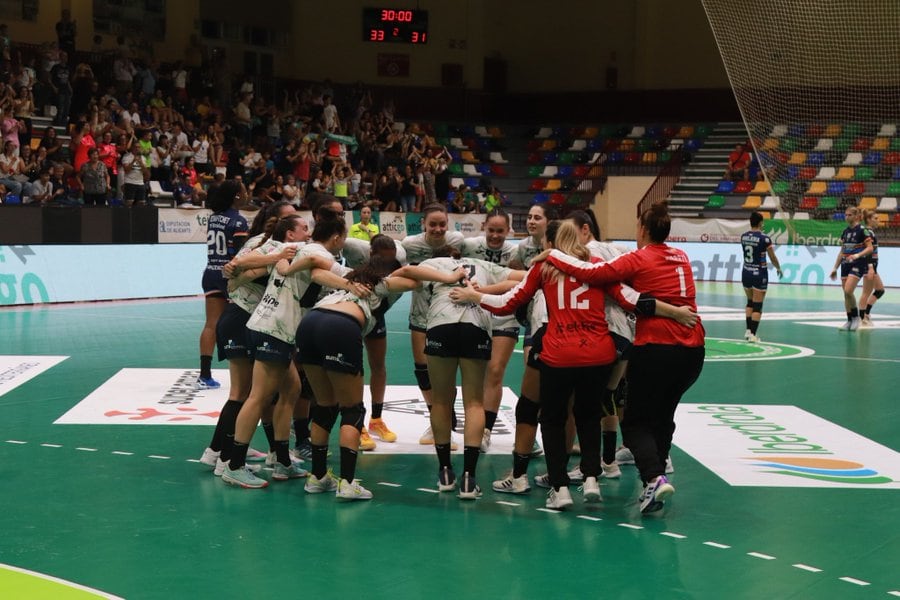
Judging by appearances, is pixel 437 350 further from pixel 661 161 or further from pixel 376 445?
pixel 661 161

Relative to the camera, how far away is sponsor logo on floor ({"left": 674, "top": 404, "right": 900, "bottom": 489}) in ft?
26.9

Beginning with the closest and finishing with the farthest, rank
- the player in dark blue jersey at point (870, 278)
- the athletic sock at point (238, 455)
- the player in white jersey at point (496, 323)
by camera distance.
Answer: the athletic sock at point (238, 455)
the player in white jersey at point (496, 323)
the player in dark blue jersey at point (870, 278)

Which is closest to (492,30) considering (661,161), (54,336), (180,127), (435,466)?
(661,161)

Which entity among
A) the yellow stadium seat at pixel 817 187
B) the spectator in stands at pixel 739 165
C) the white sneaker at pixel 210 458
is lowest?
the white sneaker at pixel 210 458

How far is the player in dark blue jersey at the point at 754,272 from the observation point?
16.3 meters

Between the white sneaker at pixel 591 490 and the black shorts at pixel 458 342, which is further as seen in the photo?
the black shorts at pixel 458 342

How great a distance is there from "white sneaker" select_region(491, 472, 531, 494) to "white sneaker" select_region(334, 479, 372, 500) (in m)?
0.90

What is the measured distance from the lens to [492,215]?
28.9ft

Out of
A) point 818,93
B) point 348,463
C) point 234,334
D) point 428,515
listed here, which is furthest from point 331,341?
point 818,93

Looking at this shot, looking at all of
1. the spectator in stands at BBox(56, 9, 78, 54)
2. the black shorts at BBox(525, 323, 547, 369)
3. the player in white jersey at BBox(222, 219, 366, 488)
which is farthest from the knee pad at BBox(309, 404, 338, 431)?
the spectator in stands at BBox(56, 9, 78, 54)

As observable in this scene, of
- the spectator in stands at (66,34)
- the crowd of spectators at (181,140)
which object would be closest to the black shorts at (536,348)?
the crowd of spectators at (181,140)

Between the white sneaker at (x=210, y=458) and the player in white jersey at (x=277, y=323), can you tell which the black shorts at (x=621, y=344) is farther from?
the white sneaker at (x=210, y=458)

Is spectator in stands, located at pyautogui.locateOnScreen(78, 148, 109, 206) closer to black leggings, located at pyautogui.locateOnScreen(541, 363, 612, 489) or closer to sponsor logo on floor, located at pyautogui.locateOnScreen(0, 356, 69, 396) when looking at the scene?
sponsor logo on floor, located at pyautogui.locateOnScreen(0, 356, 69, 396)

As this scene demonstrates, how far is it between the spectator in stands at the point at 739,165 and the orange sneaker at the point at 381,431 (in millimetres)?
30558
